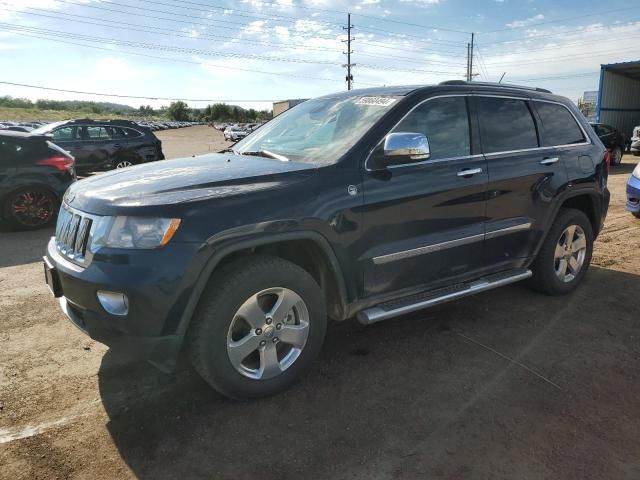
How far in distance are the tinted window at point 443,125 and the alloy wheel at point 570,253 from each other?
1.57 metres

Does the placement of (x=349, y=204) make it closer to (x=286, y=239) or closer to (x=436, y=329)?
(x=286, y=239)

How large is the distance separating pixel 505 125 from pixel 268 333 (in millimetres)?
2643

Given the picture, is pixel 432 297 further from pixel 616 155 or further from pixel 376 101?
pixel 616 155

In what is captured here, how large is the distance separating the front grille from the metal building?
2595 centimetres

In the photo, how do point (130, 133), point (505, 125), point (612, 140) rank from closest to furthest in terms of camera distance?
point (505, 125)
point (130, 133)
point (612, 140)

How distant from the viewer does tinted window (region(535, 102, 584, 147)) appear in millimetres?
4430

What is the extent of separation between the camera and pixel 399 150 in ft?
10.2

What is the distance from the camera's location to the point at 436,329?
158 inches

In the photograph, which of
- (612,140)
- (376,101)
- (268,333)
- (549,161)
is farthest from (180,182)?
(612,140)

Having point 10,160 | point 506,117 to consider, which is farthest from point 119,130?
point 506,117

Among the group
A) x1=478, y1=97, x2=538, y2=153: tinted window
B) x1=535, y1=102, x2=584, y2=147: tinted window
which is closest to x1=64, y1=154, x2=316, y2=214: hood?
x1=478, y1=97, x2=538, y2=153: tinted window

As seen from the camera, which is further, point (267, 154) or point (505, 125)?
point (505, 125)

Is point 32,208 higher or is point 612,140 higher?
point 612,140

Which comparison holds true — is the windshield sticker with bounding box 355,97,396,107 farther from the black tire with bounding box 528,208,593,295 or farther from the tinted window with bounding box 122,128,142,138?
the tinted window with bounding box 122,128,142,138
